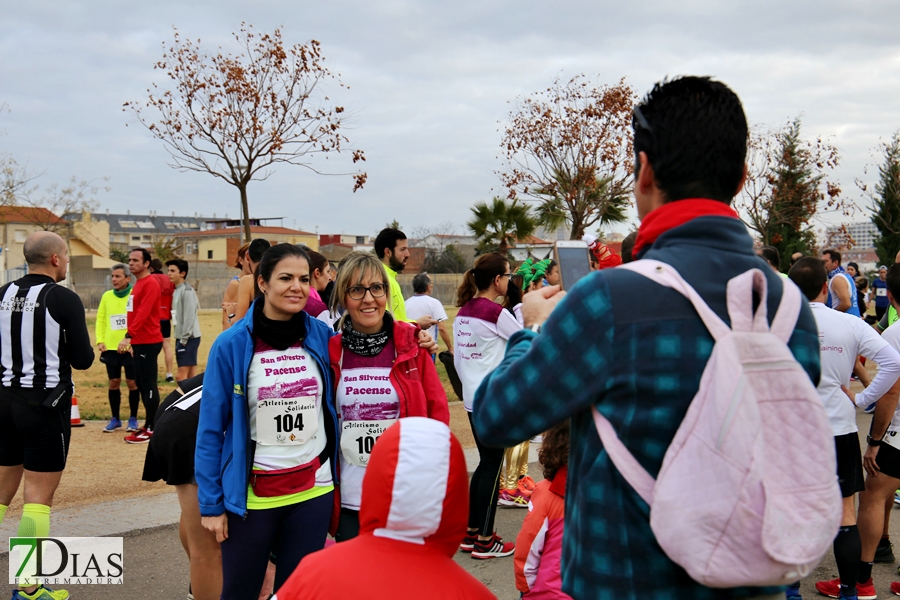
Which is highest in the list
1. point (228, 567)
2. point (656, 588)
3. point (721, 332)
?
point (721, 332)

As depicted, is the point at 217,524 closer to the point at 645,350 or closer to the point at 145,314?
the point at 645,350

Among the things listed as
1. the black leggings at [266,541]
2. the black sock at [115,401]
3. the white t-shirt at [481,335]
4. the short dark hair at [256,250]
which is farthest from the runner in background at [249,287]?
the black sock at [115,401]

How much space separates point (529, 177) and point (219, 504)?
18702 millimetres

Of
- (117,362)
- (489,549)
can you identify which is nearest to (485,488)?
(489,549)

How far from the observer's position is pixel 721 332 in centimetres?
150

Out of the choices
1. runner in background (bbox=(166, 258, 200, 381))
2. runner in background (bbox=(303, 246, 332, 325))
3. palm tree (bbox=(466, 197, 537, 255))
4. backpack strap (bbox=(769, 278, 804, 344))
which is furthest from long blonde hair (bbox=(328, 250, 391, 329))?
palm tree (bbox=(466, 197, 537, 255))

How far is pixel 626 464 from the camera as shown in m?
1.53

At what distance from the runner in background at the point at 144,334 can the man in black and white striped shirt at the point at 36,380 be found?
4.32m

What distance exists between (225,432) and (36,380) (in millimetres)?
2004

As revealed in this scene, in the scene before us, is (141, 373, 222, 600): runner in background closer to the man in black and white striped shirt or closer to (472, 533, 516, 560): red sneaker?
the man in black and white striped shirt

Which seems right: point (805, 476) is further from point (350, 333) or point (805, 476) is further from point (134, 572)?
point (134, 572)

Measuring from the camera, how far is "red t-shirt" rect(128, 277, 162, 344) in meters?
8.97

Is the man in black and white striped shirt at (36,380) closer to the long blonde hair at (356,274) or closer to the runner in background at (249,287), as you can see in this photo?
the runner in background at (249,287)

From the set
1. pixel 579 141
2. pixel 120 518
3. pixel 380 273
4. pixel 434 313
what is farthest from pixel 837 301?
pixel 579 141
